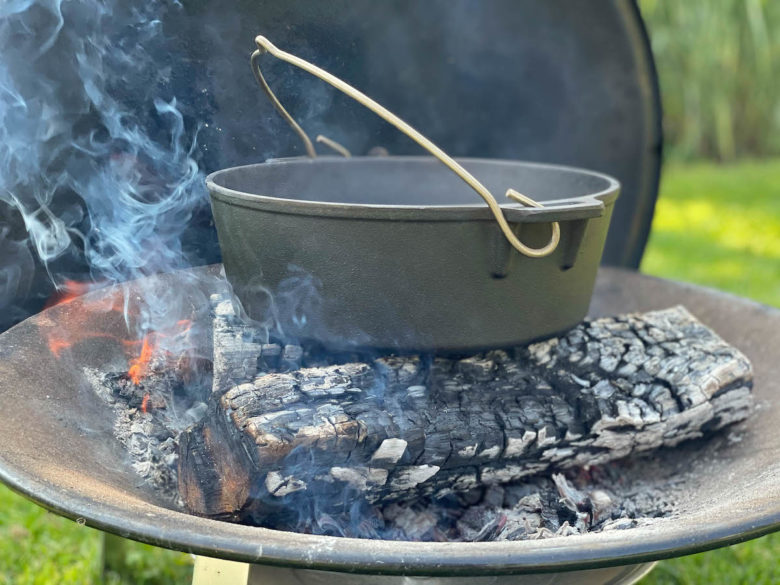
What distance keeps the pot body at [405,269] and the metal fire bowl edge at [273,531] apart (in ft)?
1.12

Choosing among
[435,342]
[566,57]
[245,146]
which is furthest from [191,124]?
[566,57]

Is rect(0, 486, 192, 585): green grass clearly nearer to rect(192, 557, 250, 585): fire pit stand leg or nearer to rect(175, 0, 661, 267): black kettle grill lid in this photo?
rect(192, 557, 250, 585): fire pit stand leg

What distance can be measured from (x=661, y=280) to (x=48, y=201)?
1.45 metres

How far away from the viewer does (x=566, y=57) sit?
84.0 inches

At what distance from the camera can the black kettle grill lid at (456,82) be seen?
1731mm

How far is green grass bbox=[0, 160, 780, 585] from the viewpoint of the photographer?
189cm

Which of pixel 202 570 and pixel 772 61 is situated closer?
pixel 202 570

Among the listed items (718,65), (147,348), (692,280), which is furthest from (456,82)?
(718,65)

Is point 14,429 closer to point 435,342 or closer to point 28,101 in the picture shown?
point 435,342

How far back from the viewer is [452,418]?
1285 mm

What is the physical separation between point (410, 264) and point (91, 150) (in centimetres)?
84

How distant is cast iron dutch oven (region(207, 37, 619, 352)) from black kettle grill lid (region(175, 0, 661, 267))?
39cm

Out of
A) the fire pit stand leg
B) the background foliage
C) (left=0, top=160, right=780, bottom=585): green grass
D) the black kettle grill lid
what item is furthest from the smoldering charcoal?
the background foliage

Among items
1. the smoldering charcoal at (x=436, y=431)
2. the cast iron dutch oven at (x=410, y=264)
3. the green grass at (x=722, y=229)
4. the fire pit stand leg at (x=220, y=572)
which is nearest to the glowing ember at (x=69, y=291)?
the smoldering charcoal at (x=436, y=431)
